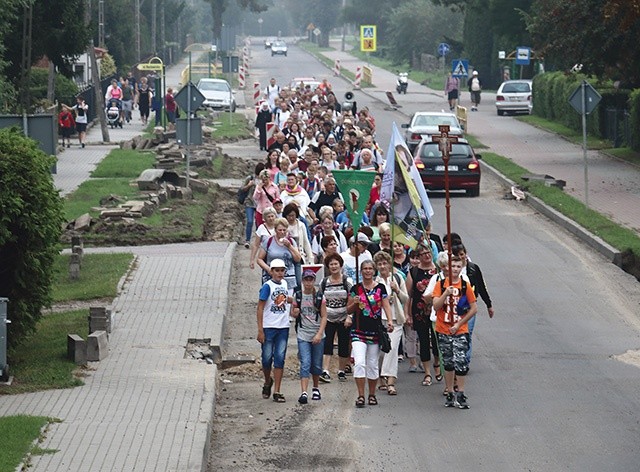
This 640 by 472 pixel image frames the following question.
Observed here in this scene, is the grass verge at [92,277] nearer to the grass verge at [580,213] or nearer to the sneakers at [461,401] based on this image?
the sneakers at [461,401]

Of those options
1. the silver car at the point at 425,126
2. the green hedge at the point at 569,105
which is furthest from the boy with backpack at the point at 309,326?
the green hedge at the point at 569,105

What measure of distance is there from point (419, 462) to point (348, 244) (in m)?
6.51

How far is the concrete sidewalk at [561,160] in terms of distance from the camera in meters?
31.1

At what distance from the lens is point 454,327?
46.9 ft

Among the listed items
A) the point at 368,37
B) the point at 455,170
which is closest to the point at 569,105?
the point at 455,170

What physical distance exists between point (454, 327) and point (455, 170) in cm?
1916

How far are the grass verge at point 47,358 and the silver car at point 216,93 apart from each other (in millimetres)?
44640

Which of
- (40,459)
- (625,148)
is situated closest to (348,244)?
(40,459)

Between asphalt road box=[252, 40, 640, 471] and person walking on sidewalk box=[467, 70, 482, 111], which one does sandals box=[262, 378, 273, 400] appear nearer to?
asphalt road box=[252, 40, 640, 471]

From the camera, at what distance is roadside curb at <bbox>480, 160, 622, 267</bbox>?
79.5 feet

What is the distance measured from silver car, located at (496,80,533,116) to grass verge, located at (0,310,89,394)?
4444 centimetres

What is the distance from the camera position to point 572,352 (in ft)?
56.1

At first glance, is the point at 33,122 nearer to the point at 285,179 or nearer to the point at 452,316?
the point at 285,179

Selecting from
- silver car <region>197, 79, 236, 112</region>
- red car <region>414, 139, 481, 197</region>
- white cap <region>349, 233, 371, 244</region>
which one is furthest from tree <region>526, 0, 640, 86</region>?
silver car <region>197, 79, 236, 112</region>
